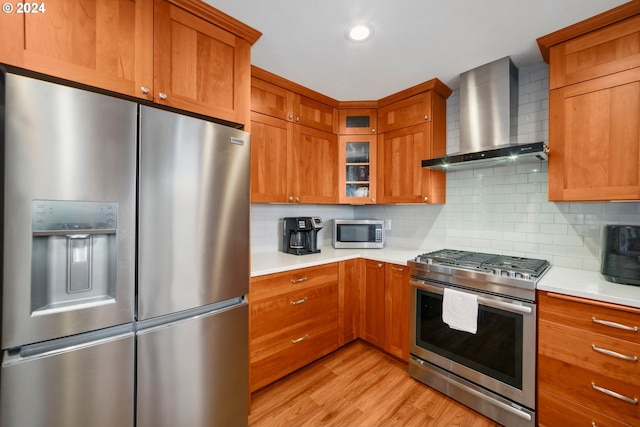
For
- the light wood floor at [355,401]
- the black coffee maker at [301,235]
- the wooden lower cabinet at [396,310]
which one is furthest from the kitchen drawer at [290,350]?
the black coffee maker at [301,235]

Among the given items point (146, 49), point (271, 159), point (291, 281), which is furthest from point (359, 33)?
point (291, 281)

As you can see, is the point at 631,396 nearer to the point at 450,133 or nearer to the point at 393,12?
the point at 450,133

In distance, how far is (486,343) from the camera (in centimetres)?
169

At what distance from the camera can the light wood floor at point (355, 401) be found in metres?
1.65

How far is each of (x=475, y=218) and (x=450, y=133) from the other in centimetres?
85

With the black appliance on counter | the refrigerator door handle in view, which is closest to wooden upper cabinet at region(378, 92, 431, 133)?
the black appliance on counter

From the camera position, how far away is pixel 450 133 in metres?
2.52

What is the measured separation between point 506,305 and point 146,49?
2400 mm

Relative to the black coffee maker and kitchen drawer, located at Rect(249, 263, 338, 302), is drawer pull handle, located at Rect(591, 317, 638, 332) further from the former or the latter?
the black coffee maker

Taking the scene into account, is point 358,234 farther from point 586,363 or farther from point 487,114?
point 586,363

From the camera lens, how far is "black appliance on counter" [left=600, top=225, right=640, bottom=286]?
1.45 meters

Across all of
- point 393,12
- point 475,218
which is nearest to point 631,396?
point 475,218

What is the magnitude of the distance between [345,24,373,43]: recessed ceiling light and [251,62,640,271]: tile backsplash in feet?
4.19

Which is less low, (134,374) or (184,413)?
(134,374)
